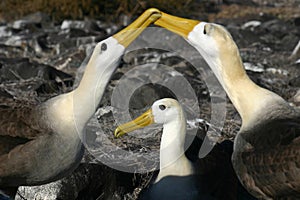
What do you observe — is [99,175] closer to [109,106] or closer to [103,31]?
[109,106]

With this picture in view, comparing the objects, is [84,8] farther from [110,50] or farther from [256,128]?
[256,128]

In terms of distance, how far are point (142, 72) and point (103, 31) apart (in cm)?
606

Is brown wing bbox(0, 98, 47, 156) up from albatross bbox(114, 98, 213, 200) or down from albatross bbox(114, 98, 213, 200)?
up

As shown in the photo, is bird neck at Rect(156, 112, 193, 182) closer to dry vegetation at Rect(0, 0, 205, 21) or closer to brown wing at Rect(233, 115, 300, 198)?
brown wing at Rect(233, 115, 300, 198)

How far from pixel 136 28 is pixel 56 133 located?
0.89 meters

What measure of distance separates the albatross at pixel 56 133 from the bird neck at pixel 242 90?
2.14 feet

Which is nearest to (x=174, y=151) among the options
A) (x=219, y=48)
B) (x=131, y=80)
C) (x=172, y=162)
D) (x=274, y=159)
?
(x=172, y=162)

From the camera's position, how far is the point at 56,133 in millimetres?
4137

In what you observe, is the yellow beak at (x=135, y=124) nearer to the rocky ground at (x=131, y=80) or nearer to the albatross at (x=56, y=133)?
the rocky ground at (x=131, y=80)

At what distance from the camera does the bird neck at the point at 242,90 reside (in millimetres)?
4039

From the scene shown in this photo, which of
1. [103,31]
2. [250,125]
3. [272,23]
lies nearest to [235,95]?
[250,125]

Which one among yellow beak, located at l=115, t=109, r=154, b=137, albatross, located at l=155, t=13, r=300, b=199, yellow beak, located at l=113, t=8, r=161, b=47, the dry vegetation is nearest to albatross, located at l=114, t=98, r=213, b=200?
yellow beak, located at l=115, t=109, r=154, b=137

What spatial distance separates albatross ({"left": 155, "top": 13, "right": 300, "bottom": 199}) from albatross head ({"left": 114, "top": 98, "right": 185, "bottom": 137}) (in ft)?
1.83

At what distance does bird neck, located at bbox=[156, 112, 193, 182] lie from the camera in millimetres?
4535
